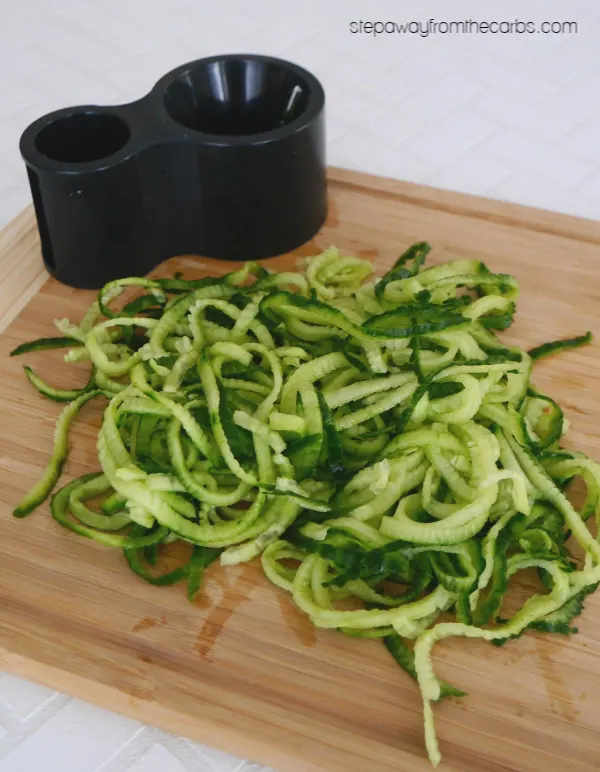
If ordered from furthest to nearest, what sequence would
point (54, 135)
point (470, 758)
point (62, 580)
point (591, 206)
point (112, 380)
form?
point (591, 206) < point (54, 135) < point (112, 380) < point (62, 580) < point (470, 758)

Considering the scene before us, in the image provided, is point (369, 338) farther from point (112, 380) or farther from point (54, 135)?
point (54, 135)

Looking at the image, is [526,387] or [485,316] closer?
[526,387]

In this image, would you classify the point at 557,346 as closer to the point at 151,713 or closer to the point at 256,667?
the point at 256,667

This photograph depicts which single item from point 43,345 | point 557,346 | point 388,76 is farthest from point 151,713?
point 388,76

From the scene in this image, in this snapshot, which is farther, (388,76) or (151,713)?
(388,76)

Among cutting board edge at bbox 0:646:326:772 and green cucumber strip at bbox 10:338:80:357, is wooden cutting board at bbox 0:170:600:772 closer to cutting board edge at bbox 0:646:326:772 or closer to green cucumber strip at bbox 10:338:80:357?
cutting board edge at bbox 0:646:326:772

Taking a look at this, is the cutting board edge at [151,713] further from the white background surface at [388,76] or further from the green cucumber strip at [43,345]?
the white background surface at [388,76]

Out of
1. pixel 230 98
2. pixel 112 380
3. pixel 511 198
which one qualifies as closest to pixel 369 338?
pixel 112 380

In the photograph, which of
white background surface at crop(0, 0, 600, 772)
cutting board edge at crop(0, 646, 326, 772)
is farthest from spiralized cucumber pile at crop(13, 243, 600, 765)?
white background surface at crop(0, 0, 600, 772)
